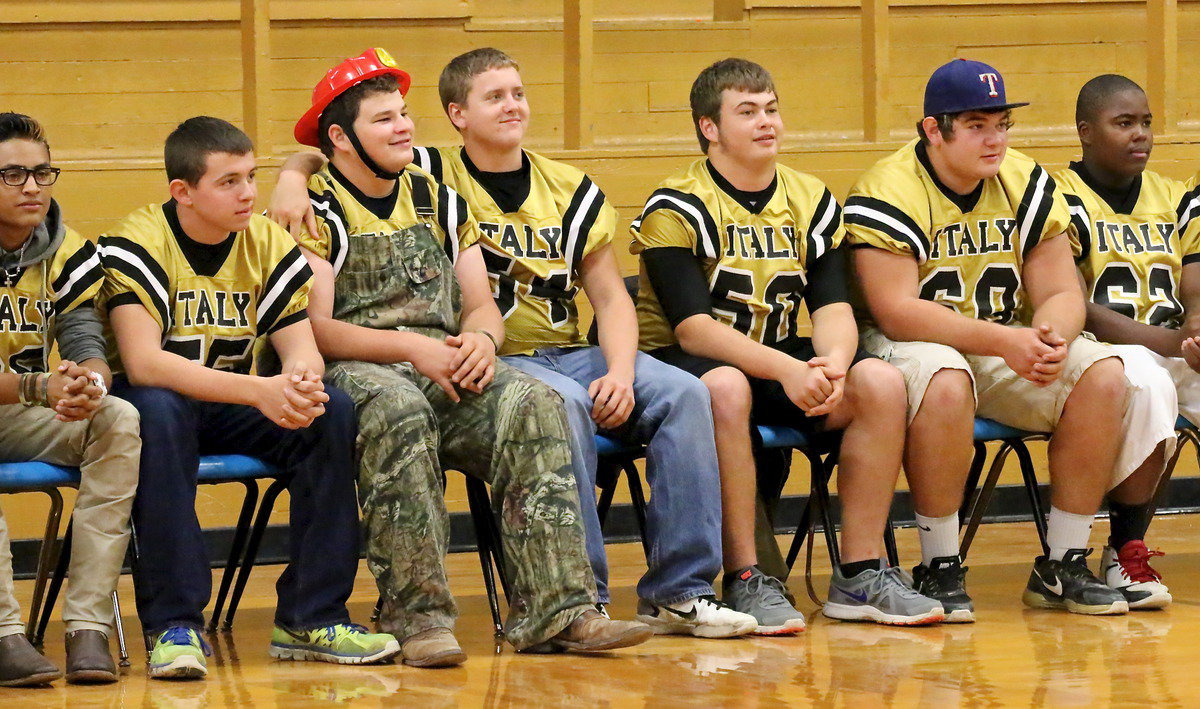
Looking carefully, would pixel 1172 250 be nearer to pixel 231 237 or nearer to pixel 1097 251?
pixel 1097 251

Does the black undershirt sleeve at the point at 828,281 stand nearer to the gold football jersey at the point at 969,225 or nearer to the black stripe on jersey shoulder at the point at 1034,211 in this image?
the gold football jersey at the point at 969,225

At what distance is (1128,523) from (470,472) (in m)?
1.68

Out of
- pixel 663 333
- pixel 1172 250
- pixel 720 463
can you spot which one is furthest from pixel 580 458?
pixel 1172 250

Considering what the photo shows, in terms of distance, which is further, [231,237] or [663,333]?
[663,333]

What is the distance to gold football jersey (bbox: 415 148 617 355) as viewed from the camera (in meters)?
3.93

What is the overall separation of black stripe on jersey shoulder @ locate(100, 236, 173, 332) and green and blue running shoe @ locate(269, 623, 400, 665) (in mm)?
716

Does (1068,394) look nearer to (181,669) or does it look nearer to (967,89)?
(967,89)

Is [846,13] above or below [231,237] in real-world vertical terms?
above

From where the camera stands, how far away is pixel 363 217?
12.2ft

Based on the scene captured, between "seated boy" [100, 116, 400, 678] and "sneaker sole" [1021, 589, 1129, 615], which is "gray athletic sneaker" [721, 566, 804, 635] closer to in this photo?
"sneaker sole" [1021, 589, 1129, 615]

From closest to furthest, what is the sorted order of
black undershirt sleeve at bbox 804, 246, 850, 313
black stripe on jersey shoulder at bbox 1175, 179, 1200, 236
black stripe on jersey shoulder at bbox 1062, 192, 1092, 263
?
black undershirt sleeve at bbox 804, 246, 850, 313, black stripe on jersey shoulder at bbox 1062, 192, 1092, 263, black stripe on jersey shoulder at bbox 1175, 179, 1200, 236

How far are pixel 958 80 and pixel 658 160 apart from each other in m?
1.30

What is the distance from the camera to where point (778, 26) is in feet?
21.0

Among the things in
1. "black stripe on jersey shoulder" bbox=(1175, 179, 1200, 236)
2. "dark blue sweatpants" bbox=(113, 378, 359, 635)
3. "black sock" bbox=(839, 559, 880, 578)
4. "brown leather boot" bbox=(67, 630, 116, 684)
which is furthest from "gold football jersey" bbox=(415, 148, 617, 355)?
"black stripe on jersey shoulder" bbox=(1175, 179, 1200, 236)
